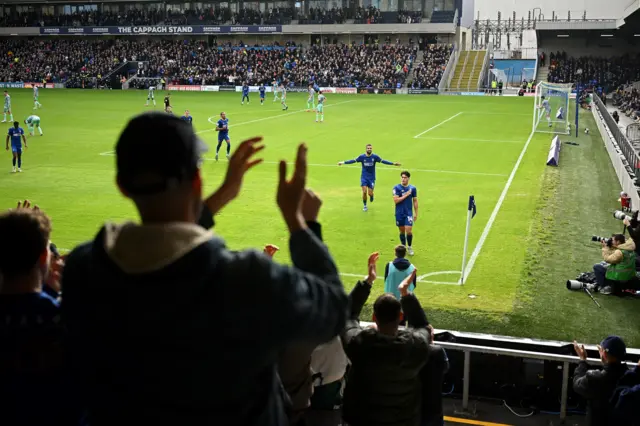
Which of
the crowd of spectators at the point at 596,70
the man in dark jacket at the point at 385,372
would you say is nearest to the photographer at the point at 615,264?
the man in dark jacket at the point at 385,372

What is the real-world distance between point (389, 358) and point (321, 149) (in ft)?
86.4

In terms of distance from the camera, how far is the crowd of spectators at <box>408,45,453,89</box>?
71.0m

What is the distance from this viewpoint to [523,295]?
43.4ft

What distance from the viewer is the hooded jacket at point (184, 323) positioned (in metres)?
2.26

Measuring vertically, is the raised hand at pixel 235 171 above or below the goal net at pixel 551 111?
above

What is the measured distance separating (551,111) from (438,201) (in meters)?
23.3

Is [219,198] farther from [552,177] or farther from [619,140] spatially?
[619,140]

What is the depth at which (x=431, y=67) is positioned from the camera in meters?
74.8

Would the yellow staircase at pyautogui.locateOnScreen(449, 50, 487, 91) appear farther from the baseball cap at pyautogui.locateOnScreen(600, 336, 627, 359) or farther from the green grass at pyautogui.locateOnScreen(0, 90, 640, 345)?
the baseball cap at pyautogui.locateOnScreen(600, 336, 627, 359)

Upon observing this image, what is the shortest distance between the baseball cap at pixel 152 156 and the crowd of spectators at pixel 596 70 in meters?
72.4

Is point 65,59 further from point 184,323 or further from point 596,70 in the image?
point 184,323

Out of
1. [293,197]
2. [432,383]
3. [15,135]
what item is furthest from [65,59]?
[293,197]

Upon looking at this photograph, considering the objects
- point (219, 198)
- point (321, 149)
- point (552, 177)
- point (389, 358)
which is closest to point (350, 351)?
point (389, 358)

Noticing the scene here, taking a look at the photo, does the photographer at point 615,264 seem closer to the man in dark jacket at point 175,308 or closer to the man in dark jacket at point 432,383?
the man in dark jacket at point 432,383
